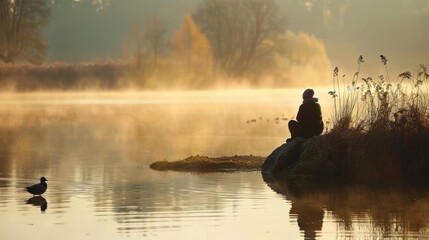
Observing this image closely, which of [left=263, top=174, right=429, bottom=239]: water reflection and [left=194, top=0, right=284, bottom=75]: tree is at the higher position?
[left=194, top=0, right=284, bottom=75]: tree

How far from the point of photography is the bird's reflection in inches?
605

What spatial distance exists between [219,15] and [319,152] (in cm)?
7101

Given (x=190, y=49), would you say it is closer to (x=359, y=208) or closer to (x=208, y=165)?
(x=208, y=165)

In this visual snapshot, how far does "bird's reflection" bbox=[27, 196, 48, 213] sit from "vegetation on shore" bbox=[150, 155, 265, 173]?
482cm

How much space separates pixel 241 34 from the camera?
311 ft

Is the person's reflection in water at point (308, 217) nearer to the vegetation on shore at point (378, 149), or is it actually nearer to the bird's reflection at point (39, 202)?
the vegetation on shore at point (378, 149)

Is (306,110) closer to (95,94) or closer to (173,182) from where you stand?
(173,182)

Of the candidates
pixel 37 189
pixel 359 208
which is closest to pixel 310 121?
pixel 359 208

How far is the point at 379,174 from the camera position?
18.9m

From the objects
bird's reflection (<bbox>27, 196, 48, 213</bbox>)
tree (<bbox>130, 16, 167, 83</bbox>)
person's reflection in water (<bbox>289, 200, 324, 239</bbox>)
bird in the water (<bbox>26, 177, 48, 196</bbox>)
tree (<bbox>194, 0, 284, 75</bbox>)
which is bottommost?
person's reflection in water (<bbox>289, 200, 324, 239</bbox>)

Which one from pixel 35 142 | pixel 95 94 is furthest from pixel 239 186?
pixel 95 94

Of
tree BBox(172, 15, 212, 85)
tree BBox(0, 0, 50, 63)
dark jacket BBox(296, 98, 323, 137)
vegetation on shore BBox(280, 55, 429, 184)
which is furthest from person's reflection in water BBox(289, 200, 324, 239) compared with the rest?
tree BBox(0, 0, 50, 63)

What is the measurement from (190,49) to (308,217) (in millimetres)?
67996

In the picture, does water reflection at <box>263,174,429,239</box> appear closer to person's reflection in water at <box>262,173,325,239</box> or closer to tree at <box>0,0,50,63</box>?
person's reflection in water at <box>262,173,325,239</box>
